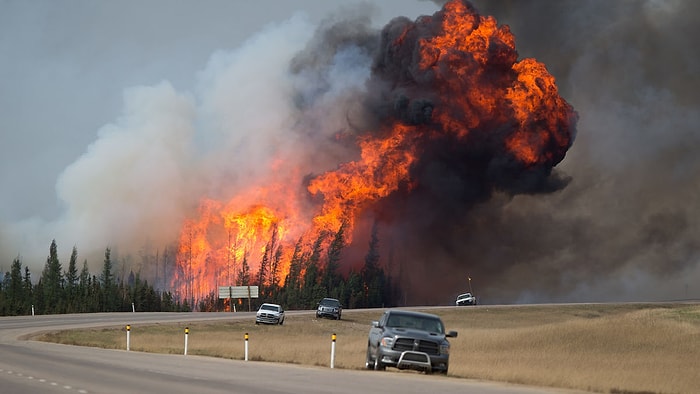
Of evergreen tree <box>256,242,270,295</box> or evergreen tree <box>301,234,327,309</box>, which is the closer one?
evergreen tree <box>301,234,327,309</box>

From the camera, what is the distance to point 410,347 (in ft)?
98.4

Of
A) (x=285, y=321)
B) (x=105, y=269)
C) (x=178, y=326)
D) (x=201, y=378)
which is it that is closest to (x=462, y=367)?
(x=201, y=378)

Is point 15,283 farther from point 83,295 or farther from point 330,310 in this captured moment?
point 330,310

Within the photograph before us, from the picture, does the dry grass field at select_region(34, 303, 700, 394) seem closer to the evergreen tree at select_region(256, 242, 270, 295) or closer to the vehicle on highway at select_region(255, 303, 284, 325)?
the vehicle on highway at select_region(255, 303, 284, 325)

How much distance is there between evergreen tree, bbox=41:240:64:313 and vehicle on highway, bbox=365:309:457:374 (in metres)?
104

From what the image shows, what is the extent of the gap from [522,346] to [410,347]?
23.7m

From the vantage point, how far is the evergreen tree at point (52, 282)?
134 meters

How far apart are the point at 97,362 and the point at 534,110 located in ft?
303

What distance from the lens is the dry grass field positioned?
106ft

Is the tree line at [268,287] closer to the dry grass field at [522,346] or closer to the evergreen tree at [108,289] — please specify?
the evergreen tree at [108,289]

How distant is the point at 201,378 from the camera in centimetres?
2612

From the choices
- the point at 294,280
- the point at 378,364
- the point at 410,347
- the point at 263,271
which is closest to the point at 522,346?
the point at 378,364

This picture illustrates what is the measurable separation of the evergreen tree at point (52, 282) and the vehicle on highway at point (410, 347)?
342 ft

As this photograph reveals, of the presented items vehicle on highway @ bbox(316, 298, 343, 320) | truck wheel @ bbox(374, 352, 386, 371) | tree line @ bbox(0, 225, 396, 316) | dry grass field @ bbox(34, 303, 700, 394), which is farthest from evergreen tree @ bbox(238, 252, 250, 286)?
truck wheel @ bbox(374, 352, 386, 371)
